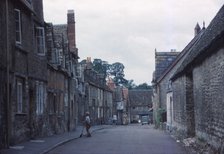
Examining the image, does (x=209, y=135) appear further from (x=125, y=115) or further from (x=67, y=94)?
(x=125, y=115)

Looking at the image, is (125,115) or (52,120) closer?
(52,120)


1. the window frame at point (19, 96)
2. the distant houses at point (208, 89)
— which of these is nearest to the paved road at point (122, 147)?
the distant houses at point (208, 89)

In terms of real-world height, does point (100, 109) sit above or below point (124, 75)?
below

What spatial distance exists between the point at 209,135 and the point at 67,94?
23205mm

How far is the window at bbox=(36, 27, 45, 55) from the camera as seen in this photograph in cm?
2825

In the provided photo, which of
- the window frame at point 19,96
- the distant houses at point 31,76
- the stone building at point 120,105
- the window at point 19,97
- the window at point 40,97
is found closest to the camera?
the distant houses at point 31,76

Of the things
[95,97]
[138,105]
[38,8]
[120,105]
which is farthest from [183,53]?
[138,105]

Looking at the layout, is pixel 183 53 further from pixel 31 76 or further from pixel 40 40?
pixel 31 76

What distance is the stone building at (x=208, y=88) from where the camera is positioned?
648 inches

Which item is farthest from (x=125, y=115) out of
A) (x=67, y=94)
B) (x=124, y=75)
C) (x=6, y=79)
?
(x=6, y=79)

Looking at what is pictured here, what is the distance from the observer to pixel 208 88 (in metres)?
19.4

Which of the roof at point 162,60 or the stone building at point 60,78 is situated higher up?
the roof at point 162,60

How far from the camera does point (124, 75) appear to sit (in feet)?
471

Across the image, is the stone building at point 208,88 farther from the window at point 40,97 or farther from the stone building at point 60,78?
the stone building at point 60,78
